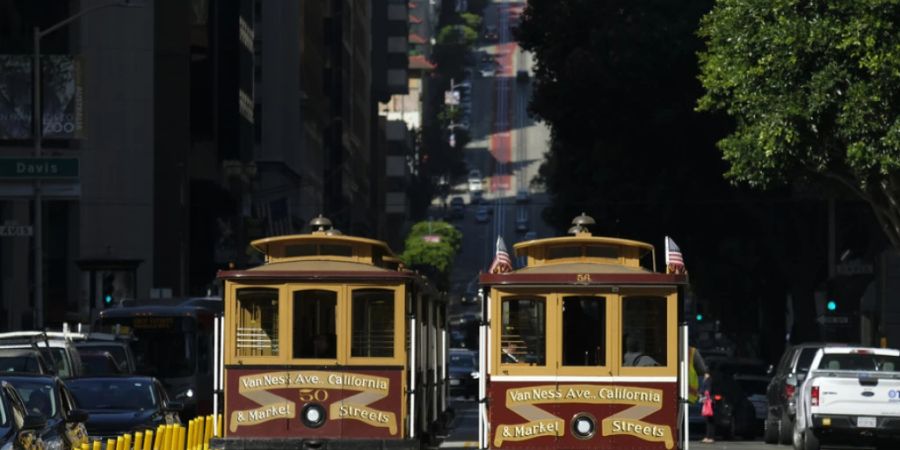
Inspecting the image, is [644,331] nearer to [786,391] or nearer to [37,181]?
[786,391]

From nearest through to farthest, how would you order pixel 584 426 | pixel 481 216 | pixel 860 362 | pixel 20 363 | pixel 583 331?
pixel 584 426, pixel 583 331, pixel 20 363, pixel 860 362, pixel 481 216

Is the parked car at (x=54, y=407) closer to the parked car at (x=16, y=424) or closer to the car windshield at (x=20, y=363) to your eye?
the parked car at (x=16, y=424)

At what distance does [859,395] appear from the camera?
99.7 ft

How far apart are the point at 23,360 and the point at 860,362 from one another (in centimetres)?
1294

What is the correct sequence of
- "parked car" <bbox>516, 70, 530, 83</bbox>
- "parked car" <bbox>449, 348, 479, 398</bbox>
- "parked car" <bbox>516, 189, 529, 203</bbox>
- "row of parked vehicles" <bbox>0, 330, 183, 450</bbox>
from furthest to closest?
"parked car" <bbox>516, 70, 530, 83</bbox>
"parked car" <bbox>516, 189, 529, 203</bbox>
"parked car" <bbox>449, 348, 479, 398</bbox>
"row of parked vehicles" <bbox>0, 330, 183, 450</bbox>

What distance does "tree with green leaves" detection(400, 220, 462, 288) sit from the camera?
13338 centimetres

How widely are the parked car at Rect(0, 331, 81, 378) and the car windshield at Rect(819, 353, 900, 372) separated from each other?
37.6 feet

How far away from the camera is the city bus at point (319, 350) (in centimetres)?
2306

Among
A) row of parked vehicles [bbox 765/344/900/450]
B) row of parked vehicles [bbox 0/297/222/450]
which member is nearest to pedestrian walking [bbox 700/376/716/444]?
row of parked vehicles [bbox 765/344/900/450]

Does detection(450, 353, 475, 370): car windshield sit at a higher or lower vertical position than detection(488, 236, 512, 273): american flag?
lower

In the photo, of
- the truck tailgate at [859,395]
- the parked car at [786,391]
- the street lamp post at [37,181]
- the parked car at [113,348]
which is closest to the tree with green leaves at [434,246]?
the street lamp post at [37,181]

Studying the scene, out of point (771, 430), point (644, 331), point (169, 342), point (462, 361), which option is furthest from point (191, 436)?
point (462, 361)

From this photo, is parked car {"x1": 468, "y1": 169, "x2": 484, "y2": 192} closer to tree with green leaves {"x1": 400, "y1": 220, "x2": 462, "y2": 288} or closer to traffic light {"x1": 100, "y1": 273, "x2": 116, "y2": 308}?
tree with green leaves {"x1": 400, "y1": 220, "x2": 462, "y2": 288}

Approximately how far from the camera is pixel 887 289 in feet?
181
